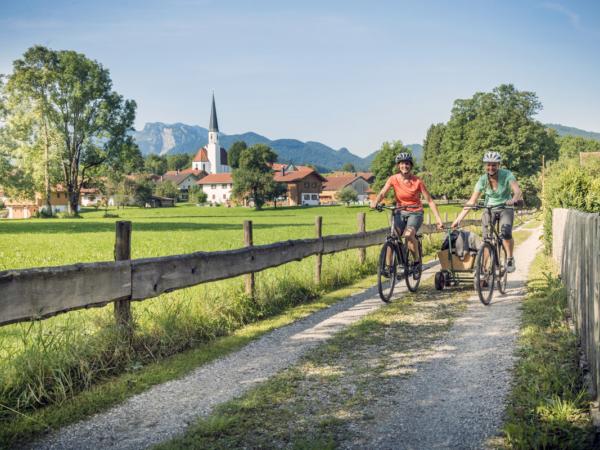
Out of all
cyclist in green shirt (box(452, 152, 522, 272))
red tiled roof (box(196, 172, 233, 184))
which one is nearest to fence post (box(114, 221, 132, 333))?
cyclist in green shirt (box(452, 152, 522, 272))

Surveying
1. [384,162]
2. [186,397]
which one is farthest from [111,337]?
[384,162]

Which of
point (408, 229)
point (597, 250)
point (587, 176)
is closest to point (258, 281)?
point (408, 229)

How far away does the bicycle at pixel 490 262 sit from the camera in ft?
28.0

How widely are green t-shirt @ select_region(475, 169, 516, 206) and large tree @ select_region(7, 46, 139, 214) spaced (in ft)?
164

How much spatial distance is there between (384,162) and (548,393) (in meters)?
89.5

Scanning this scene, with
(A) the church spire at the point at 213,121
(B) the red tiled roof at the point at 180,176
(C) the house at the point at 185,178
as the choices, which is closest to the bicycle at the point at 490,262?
(C) the house at the point at 185,178

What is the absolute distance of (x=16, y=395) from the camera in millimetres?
4348

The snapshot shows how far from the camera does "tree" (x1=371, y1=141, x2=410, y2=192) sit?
9100 centimetres

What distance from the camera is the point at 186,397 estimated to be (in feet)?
14.8

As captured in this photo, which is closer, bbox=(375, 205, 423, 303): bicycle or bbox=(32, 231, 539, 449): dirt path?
bbox=(32, 231, 539, 449): dirt path

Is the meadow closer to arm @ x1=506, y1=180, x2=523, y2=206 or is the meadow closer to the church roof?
arm @ x1=506, y1=180, x2=523, y2=206

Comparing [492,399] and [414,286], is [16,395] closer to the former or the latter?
[492,399]

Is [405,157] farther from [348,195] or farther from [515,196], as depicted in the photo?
[348,195]

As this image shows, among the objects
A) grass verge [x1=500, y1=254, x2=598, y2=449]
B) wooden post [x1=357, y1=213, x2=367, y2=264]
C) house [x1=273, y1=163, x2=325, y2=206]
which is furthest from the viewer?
house [x1=273, y1=163, x2=325, y2=206]
